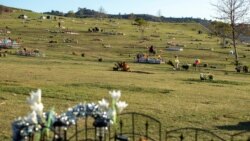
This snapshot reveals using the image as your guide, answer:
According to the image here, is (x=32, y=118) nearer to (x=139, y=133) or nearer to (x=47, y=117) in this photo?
(x=47, y=117)

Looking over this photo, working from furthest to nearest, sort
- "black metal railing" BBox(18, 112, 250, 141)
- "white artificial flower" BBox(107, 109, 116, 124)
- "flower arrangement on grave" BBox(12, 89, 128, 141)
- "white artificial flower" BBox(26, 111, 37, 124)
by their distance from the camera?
"black metal railing" BBox(18, 112, 250, 141) < "white artificial flower" BBox(107, 109, 116, 124) < "white artificial flower" BBox(26, 111, 37, 124) < "flower arrangement on grave" BBox(12, 89, 128, 141)

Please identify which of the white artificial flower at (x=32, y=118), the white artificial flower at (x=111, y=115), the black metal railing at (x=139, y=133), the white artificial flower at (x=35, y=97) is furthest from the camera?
the black metal railing at (x=139, y=133)

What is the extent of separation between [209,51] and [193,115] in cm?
4135

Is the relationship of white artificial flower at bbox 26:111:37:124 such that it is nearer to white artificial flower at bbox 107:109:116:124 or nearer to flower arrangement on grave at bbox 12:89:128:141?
flower arrangement on grave at bbox 12:89:128:141

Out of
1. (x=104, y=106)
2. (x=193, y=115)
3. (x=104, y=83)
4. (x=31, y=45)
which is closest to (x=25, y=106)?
(x=193, y=115)

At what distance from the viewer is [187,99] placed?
18938mm

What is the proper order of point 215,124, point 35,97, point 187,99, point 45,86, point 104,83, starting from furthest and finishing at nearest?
point 104,83
point 45,86
point 187,99
point 215,124
point 35,97

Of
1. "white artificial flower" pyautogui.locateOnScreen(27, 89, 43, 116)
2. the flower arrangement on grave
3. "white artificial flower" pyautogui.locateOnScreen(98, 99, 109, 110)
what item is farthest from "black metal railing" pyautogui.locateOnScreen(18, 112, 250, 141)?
"white artificial flower" pyautogui.locateOnScreen(27, 89, 43, 116)

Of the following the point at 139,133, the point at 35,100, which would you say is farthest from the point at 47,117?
the point at 139,133

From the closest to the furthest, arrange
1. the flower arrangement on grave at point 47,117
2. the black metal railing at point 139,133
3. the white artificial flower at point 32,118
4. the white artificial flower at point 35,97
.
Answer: the white artificial flower at point 35,97 → the flower arrangement on grave at point 47,117 → the white artificial flower at point 32,118 → the black metal railing at point 139,133

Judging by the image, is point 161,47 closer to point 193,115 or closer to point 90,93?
point 90,93

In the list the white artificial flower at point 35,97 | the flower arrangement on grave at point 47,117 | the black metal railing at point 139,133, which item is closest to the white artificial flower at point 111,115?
the flower arrangement on grave at point 47,117

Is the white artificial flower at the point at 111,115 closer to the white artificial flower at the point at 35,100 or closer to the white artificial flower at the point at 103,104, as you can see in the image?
the white artificial flower at the point at 103,104

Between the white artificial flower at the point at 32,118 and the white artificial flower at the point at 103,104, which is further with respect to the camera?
the white artificial flower at the point at 103,104
